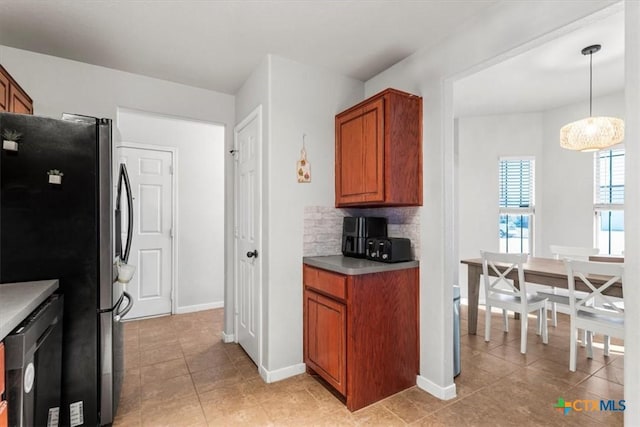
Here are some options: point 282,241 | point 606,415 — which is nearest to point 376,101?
point 282,241

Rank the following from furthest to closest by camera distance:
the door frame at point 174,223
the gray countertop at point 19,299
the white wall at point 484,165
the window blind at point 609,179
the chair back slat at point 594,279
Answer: the white wall at point 484,165
the door frame at point 174,223
the window blind at point 609,179
the chair back slat at point 594,279
the gray countertop at point 19,299

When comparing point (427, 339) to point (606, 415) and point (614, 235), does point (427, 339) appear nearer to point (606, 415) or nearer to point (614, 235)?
point (606, 415)

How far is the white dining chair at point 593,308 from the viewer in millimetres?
2381

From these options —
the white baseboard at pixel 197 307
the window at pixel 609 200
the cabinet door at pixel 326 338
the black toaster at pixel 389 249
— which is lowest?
the white baseboard at pixel 197 307

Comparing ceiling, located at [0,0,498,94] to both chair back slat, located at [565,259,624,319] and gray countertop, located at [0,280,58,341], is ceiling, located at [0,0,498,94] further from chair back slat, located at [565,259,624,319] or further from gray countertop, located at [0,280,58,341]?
chair back slat, located at [565,259,624,319]

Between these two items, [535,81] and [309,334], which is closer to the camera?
[309,334]

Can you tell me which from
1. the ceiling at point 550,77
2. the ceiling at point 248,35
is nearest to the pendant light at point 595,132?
the ceiling at point 550,77

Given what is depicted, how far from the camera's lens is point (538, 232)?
4.43 metres

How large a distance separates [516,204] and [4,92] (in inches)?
216

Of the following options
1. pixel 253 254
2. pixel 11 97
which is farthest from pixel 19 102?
pixel 253 254

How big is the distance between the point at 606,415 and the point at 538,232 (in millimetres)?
2888

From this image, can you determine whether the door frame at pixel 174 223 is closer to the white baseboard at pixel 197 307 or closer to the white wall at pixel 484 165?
the white baseboard at pixel 197 307

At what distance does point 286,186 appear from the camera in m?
2.55

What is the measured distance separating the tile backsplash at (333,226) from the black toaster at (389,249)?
0.35 feet
